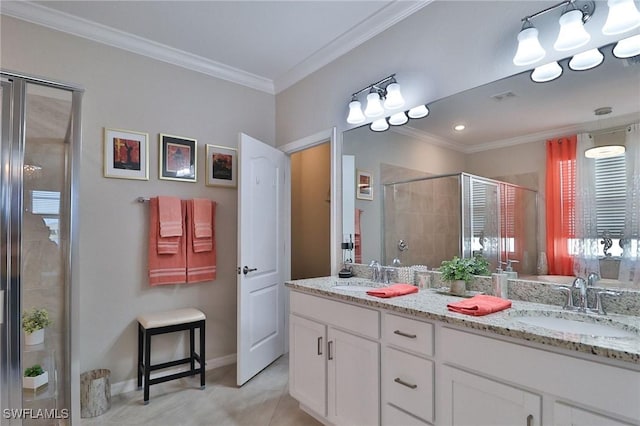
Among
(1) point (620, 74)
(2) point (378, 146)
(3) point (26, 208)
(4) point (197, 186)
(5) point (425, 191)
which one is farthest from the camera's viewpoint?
(4) point (197, 186)

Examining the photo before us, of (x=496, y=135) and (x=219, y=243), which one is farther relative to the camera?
(x=219, y=243)

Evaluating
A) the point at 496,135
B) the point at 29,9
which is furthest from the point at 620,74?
the point at 29,9

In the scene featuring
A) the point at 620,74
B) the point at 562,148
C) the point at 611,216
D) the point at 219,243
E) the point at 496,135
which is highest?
the point at 620,74

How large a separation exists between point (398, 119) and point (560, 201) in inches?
43.4

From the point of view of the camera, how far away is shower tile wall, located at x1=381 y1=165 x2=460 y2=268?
2062mm

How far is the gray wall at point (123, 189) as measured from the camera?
2445 millimetres

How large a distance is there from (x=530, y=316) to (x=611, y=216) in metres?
0.56

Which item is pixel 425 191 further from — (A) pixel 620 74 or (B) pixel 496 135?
(A) pixel 620 74

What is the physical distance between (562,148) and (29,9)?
3306 millimetres

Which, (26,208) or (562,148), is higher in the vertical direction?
(562,148)

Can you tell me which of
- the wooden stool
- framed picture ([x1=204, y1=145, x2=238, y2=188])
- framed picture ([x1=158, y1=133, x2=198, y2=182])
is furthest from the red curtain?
framed picture ([x1=158, y1=133, x2=198, y2=182])

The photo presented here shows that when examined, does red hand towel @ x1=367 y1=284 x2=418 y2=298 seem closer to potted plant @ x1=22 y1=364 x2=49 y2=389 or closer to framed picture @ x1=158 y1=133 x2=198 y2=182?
potted plant @ x1=22 y1=364 x2=49 y2=389

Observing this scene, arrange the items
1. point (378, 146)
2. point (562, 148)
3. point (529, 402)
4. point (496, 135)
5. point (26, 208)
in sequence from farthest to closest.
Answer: point (378, 146) < point (496, 135) < point (26, 208) < point (562, 148) < point (529, 402)

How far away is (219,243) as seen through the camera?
3.09 metres
